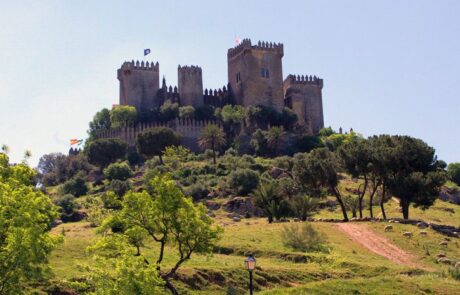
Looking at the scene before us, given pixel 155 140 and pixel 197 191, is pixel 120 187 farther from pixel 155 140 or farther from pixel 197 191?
pixel 155 140

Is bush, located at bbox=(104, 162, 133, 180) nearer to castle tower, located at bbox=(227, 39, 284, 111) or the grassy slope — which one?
castle tower, located at bbox=(227, 39, 284, 111)

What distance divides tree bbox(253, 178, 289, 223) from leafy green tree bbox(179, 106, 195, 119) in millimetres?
49218

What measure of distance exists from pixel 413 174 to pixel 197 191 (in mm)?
28461

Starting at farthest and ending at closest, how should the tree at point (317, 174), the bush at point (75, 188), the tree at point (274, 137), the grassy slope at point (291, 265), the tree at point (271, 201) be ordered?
the tree at point (274, 137)
the bush at point (75, 188)
the tree at point (317, 174)
the tree at point (271, 201)
the grassy slope at point (291, 265)

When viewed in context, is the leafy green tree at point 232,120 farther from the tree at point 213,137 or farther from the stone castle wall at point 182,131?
the tree at point 213,137

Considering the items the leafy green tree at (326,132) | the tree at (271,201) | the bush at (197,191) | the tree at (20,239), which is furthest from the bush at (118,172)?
the tree at (20,239)

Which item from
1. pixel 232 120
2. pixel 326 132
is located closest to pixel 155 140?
pixel 232 120

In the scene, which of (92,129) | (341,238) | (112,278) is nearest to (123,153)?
(92,129)

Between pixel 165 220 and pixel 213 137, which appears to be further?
pixel 213 137

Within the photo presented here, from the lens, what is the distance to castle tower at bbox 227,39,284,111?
4599 inches

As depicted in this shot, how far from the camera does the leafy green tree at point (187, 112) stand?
11125 cm

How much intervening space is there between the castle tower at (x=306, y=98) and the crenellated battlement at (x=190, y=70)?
1532cm

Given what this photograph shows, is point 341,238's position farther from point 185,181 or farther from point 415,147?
point 185,181

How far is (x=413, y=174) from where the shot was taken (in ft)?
189
